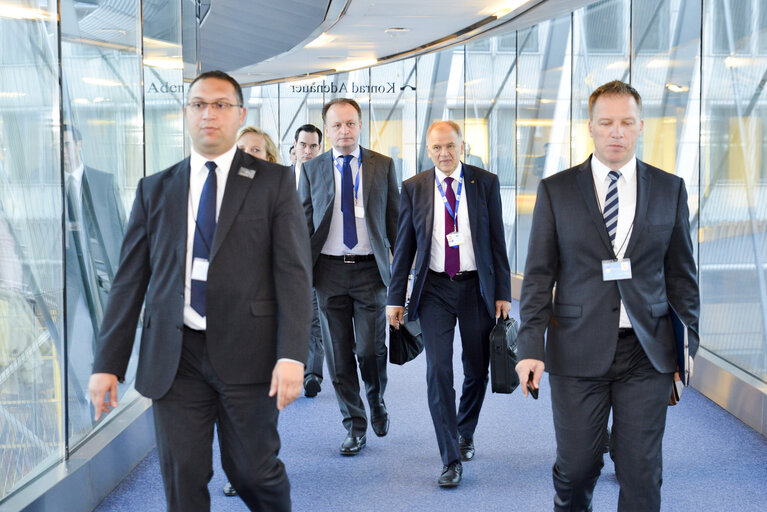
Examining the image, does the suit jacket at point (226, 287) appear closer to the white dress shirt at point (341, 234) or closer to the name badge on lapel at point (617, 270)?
the name badge on lapel at point (617, 270)

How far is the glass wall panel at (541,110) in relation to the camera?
11.8 m

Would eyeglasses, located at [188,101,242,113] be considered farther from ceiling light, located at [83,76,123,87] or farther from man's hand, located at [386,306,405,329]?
man's hand, located at [386,306,405,329]

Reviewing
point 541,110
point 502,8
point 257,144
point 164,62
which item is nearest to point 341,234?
point 257,144

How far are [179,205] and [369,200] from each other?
2.35 meters

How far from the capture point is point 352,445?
5.07m

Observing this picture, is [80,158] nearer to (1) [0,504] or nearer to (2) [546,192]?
(1) [0,504]

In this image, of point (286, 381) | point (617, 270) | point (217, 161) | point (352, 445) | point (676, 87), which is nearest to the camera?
point (286, 381)

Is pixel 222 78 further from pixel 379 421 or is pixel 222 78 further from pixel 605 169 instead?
pixel 379 421

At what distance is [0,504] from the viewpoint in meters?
3.22

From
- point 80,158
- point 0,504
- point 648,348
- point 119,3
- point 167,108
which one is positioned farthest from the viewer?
point 167,108

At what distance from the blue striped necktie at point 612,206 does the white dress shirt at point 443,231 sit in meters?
1.48

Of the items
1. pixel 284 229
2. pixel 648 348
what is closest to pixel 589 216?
pixel 648 348

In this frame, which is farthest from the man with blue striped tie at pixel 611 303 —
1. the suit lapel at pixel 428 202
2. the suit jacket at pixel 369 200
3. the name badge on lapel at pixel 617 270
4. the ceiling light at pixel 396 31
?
the ceiling light at pixel 396 31

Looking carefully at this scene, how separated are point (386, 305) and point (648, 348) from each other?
2.21m
